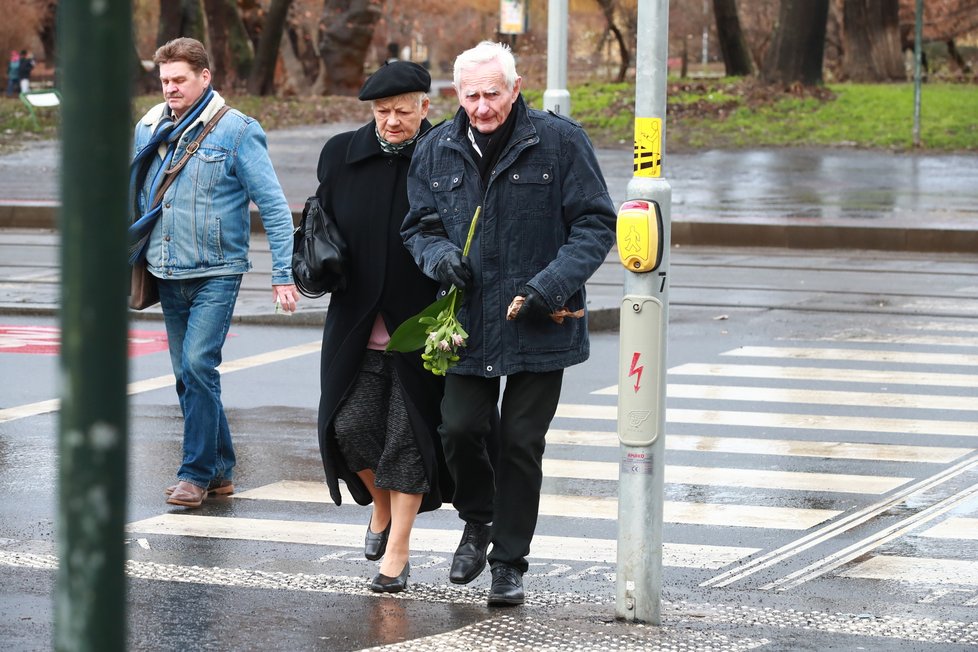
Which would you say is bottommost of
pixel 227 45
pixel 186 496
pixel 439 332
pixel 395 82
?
pixel 186 496

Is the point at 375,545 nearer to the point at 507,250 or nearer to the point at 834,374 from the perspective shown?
the point at 507,250

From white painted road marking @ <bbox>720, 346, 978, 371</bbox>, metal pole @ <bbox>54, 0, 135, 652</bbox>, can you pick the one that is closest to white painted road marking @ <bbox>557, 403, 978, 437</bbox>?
white painted road marking @ <bbox>720, 346, 978, 371</bbox>

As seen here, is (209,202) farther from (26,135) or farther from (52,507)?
(26,135)

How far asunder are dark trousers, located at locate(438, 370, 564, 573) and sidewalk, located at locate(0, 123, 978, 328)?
22.6 ft

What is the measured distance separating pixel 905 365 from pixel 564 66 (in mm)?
3271

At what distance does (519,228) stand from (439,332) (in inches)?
16.9

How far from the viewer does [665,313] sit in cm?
507

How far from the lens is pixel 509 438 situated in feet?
17.7

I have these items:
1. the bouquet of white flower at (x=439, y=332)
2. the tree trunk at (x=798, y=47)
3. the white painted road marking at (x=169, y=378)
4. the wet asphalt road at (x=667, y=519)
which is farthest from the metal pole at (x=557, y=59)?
the tree trunk at (x=798, y=47)

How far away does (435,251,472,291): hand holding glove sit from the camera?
5.26m

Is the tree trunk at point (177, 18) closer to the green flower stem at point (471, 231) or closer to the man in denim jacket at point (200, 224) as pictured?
the man in denim jacket at point (200, 224)

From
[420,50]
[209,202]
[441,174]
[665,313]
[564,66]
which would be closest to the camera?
[665,313]

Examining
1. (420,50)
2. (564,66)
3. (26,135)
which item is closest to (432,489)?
(564,66)

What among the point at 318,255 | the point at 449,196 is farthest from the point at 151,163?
the point at 449,196
